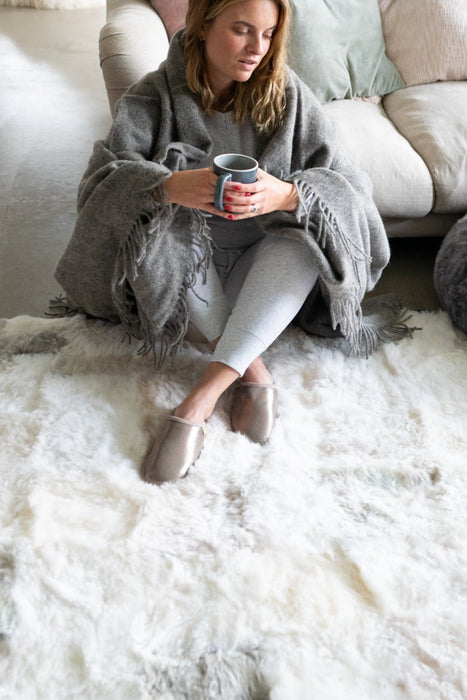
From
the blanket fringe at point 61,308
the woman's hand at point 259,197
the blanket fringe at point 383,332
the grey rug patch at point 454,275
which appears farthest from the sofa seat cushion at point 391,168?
the blanket fringe at point 61,308

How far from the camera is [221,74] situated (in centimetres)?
139

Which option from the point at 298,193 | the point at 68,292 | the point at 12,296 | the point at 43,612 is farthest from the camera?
the point at 12,296

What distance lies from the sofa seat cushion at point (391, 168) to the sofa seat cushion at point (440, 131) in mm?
35

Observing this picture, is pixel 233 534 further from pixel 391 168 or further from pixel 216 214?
pixel 391 168

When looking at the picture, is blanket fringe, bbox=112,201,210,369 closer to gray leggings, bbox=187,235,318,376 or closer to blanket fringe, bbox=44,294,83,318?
gray leggings, bbox=187,235,318,376

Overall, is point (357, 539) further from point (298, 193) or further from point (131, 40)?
point (131, 40)

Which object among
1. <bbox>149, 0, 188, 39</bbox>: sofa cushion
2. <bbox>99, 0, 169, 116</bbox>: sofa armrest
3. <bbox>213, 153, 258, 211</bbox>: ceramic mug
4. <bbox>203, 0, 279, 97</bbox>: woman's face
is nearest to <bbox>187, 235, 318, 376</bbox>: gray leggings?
<bbox>213, 153, 258, 211</bbox>: ceramic mug

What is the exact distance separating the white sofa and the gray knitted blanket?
368 millimetres

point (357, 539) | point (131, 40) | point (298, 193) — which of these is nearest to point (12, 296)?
point (131, 40)

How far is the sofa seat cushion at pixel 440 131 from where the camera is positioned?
186 centimetres

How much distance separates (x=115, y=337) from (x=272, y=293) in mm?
450

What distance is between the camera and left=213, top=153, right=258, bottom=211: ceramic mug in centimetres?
117

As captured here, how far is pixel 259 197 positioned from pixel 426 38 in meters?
1.32

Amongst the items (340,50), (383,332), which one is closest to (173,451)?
(383,332)
